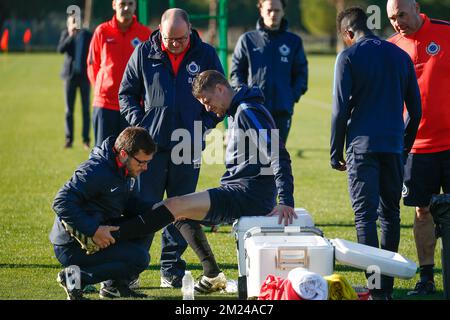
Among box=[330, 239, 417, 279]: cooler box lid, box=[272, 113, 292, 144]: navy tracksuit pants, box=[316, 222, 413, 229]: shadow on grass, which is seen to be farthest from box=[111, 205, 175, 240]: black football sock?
box=[272, 113, 292, 144]: navy tracksuit pants

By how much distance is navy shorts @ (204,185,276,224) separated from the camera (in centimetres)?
705

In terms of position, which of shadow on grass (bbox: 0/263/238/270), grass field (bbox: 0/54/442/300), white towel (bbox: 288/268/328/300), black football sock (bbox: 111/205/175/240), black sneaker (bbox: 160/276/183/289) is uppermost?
black football sock (bbox: 111/205/175/240)

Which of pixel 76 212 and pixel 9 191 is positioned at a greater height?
pixel 76 212

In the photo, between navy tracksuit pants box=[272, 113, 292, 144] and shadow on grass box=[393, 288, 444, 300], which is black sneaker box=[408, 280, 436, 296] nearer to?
shadow on grass box=[393, 288, 444, 300]

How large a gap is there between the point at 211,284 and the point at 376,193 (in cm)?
152

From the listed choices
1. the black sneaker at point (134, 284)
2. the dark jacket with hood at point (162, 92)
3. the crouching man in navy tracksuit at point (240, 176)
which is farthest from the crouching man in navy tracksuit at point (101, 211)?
the dark jacket with hood at point (162, 92)

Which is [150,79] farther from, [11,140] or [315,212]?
[11,140]

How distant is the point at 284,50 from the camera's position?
1113 centimetres

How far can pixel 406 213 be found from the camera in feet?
37.2

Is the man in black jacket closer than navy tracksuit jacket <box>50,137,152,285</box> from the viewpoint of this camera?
No

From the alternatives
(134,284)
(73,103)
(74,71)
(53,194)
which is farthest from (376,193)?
(73,103)

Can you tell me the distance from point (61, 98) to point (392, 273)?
25.9 m

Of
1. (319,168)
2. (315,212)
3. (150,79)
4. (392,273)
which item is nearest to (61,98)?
(319,168)

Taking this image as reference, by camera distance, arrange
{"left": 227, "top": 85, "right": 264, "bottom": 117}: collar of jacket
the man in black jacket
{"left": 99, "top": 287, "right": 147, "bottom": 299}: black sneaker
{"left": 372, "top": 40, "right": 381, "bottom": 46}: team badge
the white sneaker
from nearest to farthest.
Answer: {"left": 227, "top": 85, "right": 264, "bottom": 117}: collar of jacket, {"left": 372, "top": 40, "right": 381, "bottom": 46}: team badge, {"left": 99, "top": 287, "right": 147, "bottom": 299}: black sneaker, the white sneaker, the man in black jacket
